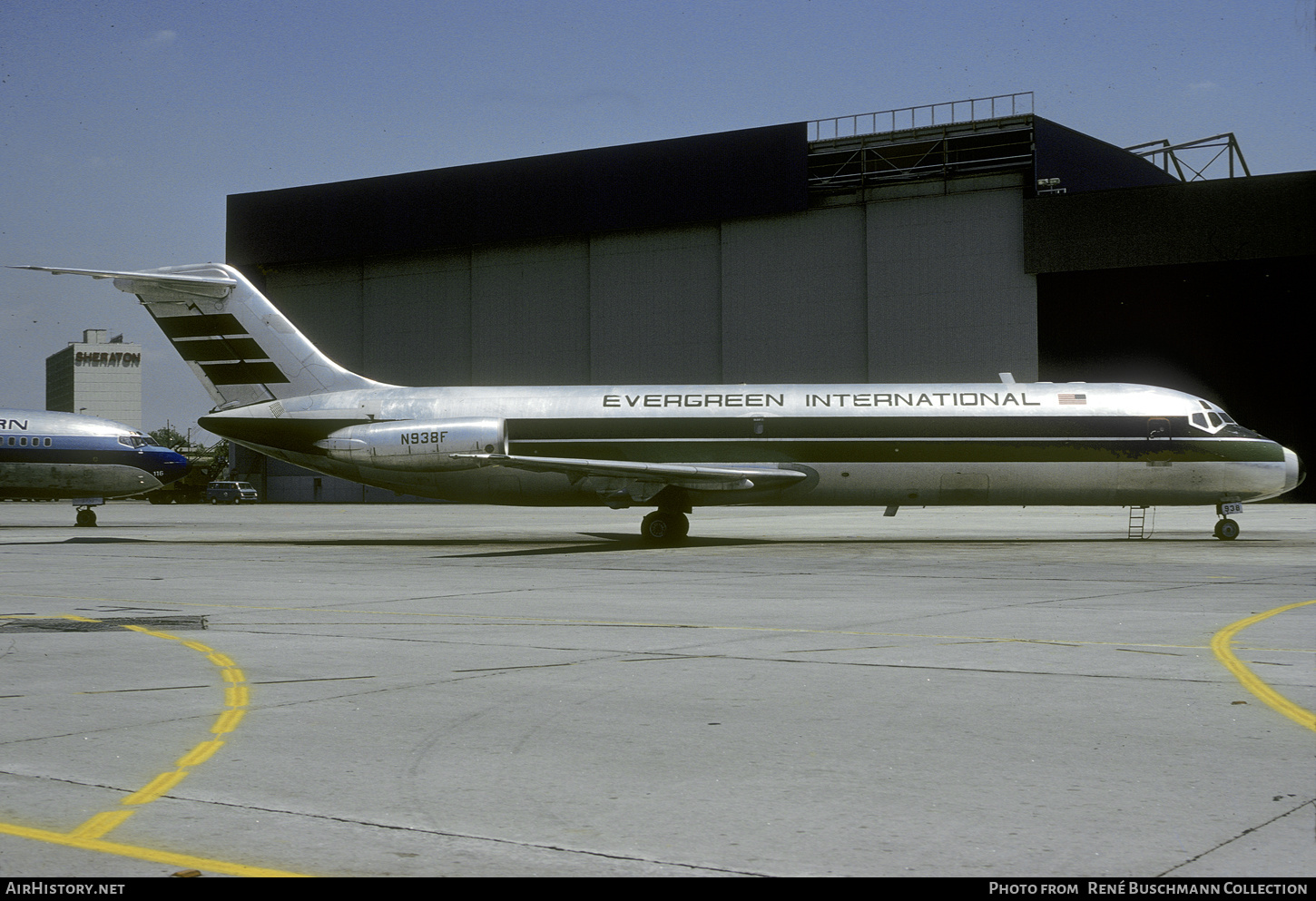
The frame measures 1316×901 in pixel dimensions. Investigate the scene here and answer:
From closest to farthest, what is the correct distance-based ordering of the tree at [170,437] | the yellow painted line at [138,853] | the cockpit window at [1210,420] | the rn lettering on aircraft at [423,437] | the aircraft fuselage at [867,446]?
the yellow painted line at [138,853] < the aircraft fuselage at [867,446] < the cockpit window at [1210,420] < the rn lettering on aircraft at [423,437] < the tree at [170,437]

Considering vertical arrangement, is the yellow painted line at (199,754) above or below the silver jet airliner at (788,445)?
below

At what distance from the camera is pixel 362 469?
29047 millimetres

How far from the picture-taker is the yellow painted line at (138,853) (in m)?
4.68

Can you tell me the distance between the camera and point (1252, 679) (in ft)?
29.0

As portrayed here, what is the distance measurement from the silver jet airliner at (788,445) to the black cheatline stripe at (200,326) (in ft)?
4.62

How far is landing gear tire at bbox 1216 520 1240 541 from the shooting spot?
90.7 feet

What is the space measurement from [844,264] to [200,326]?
39211 mm

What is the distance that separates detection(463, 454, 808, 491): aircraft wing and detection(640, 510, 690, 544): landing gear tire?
0.97 meters

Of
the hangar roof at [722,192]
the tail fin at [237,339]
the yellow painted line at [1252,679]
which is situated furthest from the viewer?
the hangar roof at [722,192]

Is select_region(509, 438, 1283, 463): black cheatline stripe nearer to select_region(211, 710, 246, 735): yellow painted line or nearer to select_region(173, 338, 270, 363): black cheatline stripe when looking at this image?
select_region(173, 338, 270, 363): black cheatline stripe

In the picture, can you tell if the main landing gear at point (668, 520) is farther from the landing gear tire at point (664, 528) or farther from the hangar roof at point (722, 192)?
the hangar roof at point (722, 192)

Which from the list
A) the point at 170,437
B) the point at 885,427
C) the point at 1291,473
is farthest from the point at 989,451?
the point at 170,437

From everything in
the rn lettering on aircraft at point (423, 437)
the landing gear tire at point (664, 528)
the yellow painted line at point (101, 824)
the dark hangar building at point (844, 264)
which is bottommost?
the yellow painted line at point (101, 824)

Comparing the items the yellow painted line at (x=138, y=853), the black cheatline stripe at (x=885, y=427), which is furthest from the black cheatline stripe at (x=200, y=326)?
the yellow painted line at (x=138, y=853)
